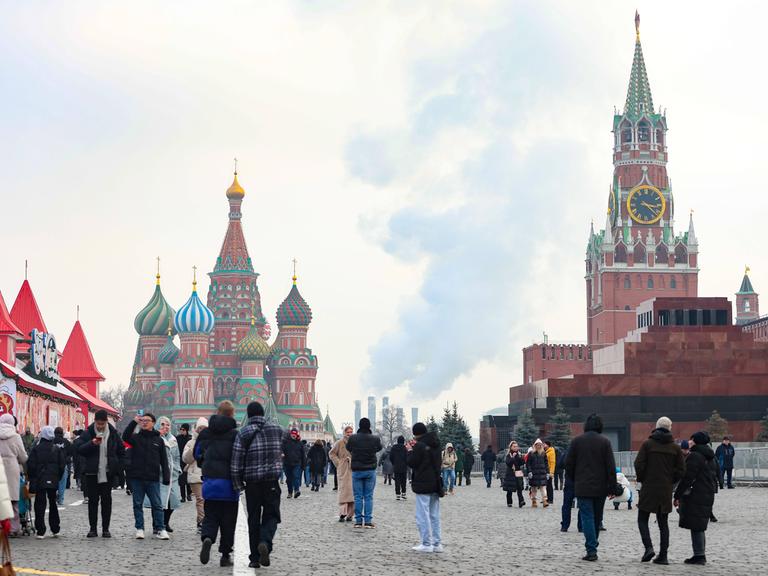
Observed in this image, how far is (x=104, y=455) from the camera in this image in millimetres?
16797

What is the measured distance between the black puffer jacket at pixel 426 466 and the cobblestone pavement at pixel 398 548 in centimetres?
73

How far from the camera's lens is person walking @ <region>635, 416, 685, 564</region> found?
14406 mm

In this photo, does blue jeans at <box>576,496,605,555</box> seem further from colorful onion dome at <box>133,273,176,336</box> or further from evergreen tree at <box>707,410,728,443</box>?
colorful onion dome at <box>133,273,176,336</box>

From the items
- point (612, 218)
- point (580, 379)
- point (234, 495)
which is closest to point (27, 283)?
point (580, 379)

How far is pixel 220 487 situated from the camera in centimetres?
1351

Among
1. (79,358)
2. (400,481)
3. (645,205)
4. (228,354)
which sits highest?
(645,205)

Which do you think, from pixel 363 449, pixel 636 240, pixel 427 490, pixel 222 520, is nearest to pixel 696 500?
pixel 427 490

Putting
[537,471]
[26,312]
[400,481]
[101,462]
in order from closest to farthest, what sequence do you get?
[101,462], [537,471], [400,481], [26,312]

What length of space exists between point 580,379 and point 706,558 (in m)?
62.4

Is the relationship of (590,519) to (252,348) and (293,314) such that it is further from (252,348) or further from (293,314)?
(293,314)

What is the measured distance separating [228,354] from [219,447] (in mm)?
147467

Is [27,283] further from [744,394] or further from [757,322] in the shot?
[757,322]

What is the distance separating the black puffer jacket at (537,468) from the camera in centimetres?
2738

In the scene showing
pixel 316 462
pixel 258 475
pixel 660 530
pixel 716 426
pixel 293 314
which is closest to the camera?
pixel 258 475
